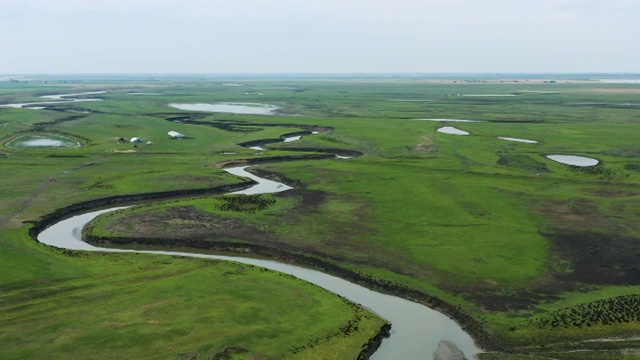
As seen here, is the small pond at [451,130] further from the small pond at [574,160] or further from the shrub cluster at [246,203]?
the shrub cluster at [246,203]

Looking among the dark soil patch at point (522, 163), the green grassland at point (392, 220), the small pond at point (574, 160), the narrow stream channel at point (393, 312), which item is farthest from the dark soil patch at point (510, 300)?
the small pond at point (574, 160)

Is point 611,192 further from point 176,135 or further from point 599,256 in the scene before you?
point 176,135

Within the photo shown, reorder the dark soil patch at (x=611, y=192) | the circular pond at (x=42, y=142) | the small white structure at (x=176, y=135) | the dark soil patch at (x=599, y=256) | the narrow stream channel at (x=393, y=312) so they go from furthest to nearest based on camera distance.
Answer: the small white structure at (x=176, y=135) < the circular pond at (x=42, y=142) < the dark soil patch at (x=611, y=192) < the dark soil patch at (x=599, y=256) < the narrow stream channel at (x=393, y=312)

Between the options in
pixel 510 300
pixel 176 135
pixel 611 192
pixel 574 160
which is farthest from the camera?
pixel 176 135

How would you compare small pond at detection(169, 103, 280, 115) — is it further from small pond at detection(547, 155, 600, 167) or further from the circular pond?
small pond at detection(547, 155, 600, 167)

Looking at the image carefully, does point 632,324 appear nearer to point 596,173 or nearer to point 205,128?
point 596,173

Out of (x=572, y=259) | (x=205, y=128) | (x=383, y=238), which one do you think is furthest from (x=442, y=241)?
(x=205, y=128)

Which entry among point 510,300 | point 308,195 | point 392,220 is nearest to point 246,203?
point 308,195
